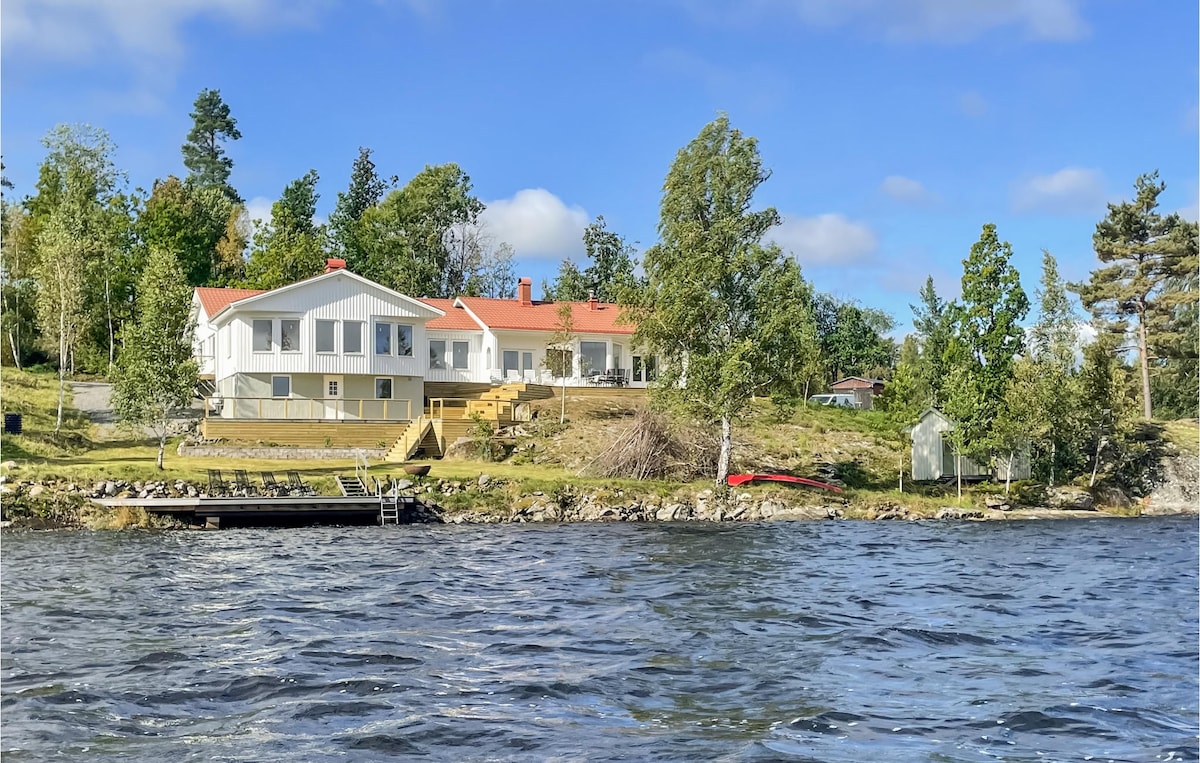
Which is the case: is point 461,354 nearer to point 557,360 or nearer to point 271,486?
point 557,360

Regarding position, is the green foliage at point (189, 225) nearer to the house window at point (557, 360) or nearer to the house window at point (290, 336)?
the house window at point (290, 336)

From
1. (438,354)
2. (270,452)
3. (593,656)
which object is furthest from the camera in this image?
(438,354)

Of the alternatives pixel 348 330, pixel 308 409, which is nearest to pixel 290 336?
pixel 348 330

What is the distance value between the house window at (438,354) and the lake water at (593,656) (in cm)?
3315

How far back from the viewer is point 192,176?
106m

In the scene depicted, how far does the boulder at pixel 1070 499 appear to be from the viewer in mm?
43688

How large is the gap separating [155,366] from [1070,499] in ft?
116

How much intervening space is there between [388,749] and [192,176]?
4136 inches

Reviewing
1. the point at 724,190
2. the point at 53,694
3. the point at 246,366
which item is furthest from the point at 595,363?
the point at 53,694

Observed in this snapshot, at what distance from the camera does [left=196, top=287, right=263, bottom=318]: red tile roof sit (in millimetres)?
57219

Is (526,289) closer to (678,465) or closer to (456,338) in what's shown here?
(456,338)

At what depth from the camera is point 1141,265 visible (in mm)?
57938

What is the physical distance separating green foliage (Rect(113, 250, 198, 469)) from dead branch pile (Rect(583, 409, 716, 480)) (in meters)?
15.1

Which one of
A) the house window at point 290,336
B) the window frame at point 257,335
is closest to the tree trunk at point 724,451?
the house window at point 290,336
